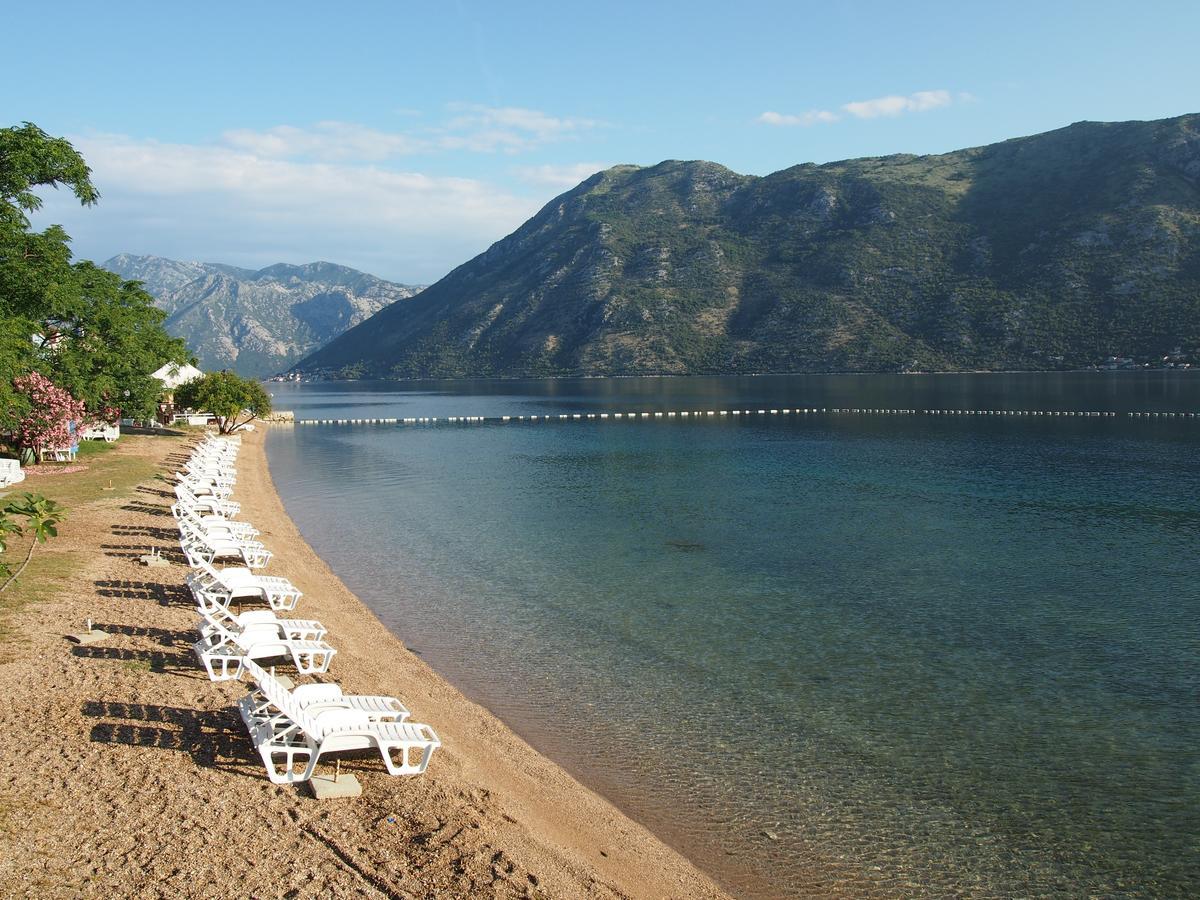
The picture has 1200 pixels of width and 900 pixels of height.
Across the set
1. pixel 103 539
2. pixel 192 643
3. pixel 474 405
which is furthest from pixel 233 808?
pixel 474 405

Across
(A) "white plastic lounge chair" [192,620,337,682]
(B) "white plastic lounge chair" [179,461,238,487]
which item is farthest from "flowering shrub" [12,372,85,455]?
(A) "white plastic lounge chair" [192,620,337,682]

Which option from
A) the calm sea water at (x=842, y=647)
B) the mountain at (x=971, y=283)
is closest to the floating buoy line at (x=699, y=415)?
the calm sea water at (x=842, y=647)

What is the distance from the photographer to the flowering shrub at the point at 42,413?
3441 centimetres

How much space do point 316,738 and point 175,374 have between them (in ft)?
Answer: 213

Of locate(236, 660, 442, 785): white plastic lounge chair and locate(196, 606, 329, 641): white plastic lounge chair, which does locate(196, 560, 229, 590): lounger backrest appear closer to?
locate(196, 606, 329, 641): white plastic lounge chair

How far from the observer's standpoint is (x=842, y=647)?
1677 cm

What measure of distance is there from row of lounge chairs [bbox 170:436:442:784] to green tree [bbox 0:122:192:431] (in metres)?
12.3

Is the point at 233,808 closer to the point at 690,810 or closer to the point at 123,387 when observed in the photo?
the point at 690,810

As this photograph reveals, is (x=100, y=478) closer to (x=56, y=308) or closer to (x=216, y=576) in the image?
(x=56, y=308)

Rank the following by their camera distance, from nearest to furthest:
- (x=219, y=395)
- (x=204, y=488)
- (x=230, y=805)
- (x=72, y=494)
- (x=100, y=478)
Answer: (x=230, y=805) < (x=72, y=494) < (x=204, y=488) < (x=100, y=478) < (x=219, y=395)

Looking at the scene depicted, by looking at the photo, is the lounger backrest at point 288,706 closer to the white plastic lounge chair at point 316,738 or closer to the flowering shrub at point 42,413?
the white plastic lounge chair at point 316,738

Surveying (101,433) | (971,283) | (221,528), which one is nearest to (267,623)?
(221,528)

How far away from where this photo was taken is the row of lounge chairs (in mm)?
9812

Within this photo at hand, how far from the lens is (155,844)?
26.1 ft
